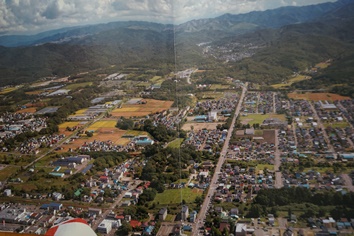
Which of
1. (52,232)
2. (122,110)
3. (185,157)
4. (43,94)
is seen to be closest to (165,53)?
(122,110)

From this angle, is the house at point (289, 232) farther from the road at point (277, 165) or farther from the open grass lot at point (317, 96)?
the open grass lot at point (317, 96)

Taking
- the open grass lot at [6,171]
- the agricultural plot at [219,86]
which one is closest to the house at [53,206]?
the open grass lot at [6,171]

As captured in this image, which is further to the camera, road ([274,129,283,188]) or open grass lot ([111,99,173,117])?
open grass lot ([111,99,173,117])

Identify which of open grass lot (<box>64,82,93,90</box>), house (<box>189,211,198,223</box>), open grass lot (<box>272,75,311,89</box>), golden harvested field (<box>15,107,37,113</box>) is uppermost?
open grass lot (<box>272,75,311,89</box>)

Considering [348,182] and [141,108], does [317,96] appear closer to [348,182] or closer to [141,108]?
[348,182]

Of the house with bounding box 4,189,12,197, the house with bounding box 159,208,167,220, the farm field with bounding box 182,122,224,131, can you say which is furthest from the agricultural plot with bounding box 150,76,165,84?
the house with bounding box 159,208,167,220

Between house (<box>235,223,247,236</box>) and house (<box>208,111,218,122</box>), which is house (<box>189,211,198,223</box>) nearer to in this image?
house (<box>235,223,247,236</box>)

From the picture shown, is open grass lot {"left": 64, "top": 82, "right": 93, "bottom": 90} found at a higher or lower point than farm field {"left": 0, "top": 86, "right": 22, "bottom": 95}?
lower
